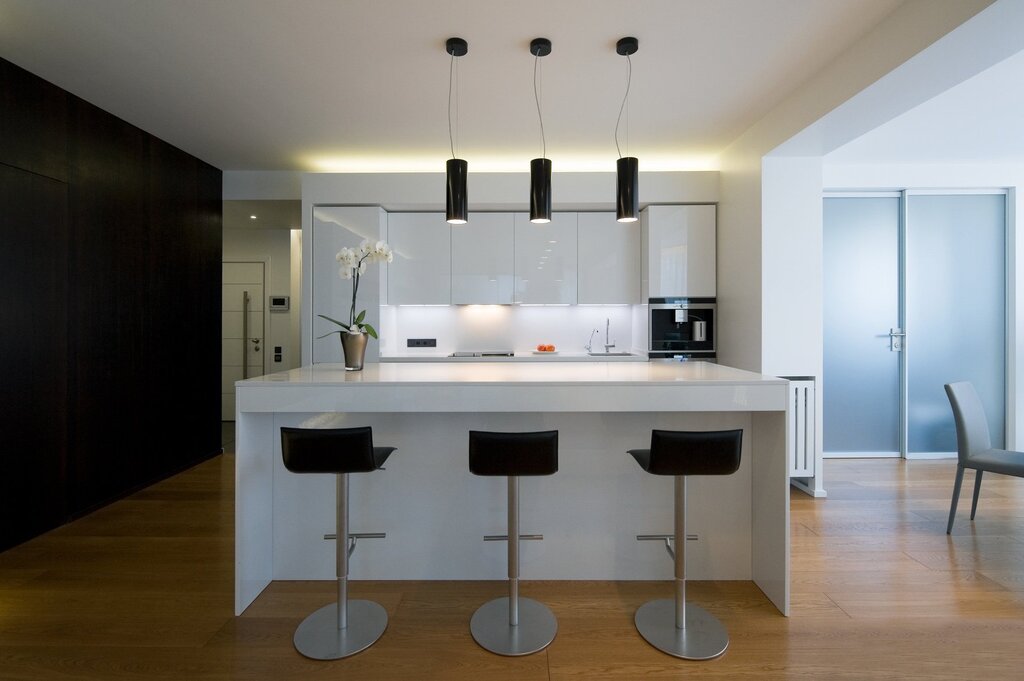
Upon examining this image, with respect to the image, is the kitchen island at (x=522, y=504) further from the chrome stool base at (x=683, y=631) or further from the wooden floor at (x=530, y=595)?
the chrome stool base at (x=683, y=631)

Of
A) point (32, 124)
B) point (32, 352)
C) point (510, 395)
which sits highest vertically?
point (32, 124)

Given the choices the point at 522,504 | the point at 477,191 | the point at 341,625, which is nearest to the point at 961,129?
the point at 477,191

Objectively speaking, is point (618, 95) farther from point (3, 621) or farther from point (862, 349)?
point (3, 621)

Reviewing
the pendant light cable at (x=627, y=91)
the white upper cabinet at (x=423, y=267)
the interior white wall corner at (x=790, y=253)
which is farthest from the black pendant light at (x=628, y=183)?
the white upper cabinet at (x=423, y=267)

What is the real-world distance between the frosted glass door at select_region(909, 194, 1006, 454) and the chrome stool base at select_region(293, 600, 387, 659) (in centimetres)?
512

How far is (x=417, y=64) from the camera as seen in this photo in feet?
9.36

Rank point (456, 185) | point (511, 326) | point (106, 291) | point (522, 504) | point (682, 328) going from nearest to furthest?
point (522, 504) < point (456, 185) < point (106, 291) < point (682, 328) < point (511, 326)

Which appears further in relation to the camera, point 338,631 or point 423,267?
point 423,267

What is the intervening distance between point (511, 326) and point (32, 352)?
3704mm

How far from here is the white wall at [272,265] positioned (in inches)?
257

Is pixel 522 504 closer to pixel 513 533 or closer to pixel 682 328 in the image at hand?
pixel 513 533

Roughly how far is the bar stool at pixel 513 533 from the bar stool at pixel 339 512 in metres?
0.43

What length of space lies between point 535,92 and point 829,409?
398 cm

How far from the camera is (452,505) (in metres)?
2.50
